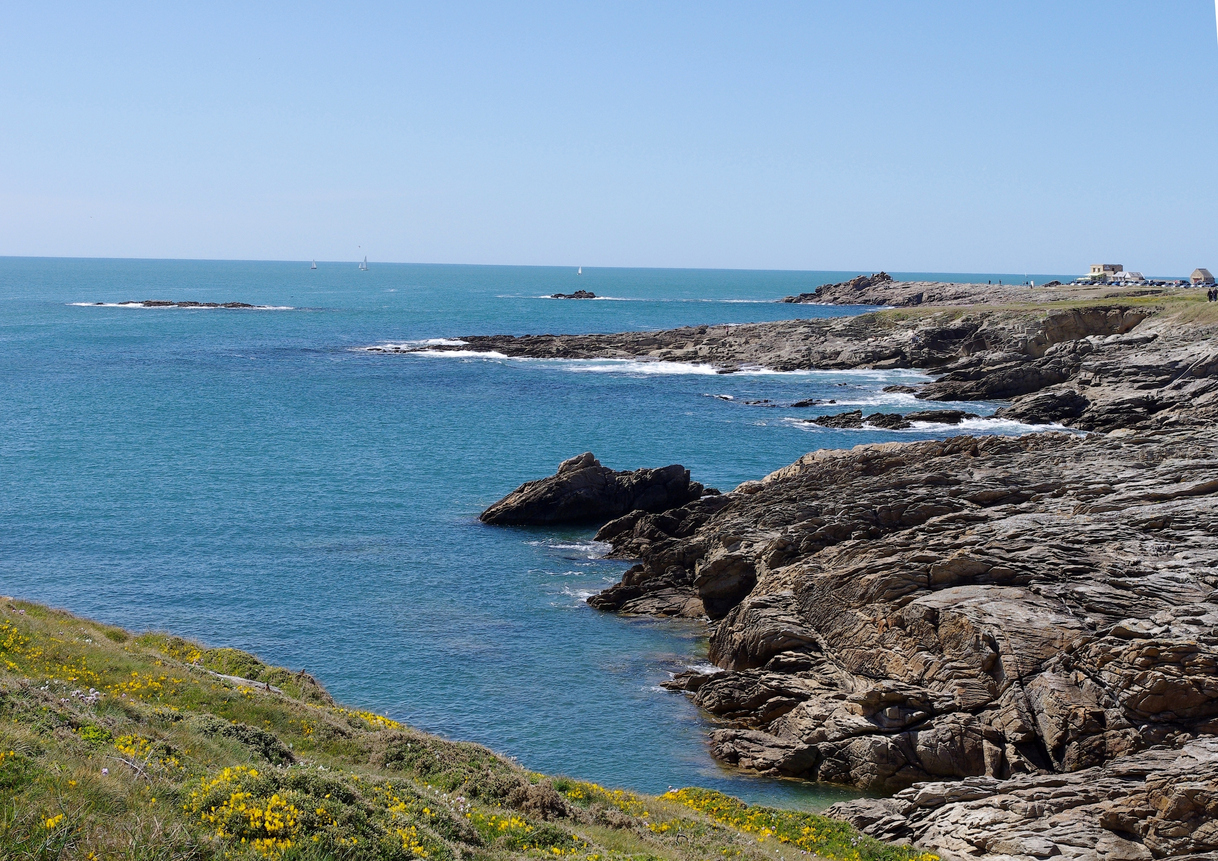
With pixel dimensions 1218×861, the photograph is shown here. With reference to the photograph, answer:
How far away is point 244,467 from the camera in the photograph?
6322cm

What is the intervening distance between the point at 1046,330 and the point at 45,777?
105m

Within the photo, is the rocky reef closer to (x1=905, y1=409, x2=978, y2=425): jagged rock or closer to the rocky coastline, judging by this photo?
the rocky coastline

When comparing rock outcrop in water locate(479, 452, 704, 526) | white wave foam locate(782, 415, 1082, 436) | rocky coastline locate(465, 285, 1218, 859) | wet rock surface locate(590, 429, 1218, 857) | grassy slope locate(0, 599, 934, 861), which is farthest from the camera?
white wave foam locate(782, 415, 1082, 436)

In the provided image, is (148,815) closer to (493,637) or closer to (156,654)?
(156,654)

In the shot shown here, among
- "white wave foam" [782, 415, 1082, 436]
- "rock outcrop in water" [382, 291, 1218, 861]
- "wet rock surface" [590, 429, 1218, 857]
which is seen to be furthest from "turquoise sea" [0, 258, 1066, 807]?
"rock outcrop in water" [382, 291, 1218, 861]

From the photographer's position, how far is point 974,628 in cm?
2858

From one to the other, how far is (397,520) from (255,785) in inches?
1538

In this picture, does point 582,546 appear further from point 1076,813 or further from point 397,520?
point 1076,813

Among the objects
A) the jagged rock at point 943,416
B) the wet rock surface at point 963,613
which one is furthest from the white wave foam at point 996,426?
the wet rock surface at point 963,613

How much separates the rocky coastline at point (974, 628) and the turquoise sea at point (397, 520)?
2306 millimetres

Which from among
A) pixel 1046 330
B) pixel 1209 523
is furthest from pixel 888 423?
pixel 1209 523

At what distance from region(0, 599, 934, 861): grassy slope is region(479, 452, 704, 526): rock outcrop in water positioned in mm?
25033

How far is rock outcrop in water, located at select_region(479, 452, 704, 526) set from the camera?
2083 inches

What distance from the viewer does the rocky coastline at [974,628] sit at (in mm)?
22484
